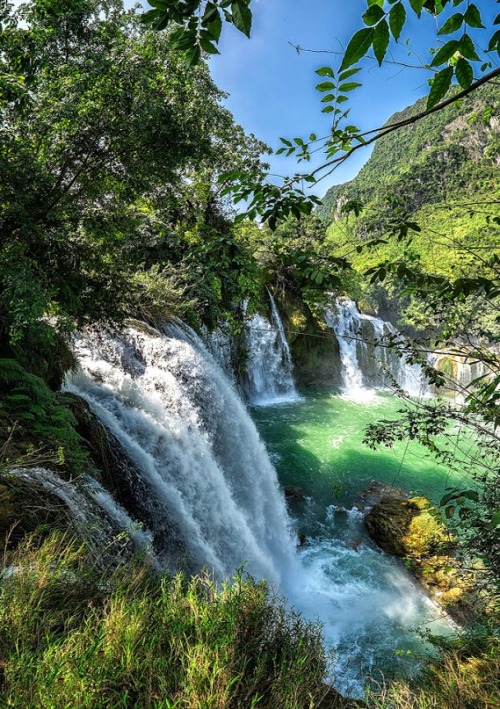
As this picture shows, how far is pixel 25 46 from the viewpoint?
4.64 meters

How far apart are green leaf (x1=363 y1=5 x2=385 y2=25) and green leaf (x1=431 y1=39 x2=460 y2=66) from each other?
0.19m

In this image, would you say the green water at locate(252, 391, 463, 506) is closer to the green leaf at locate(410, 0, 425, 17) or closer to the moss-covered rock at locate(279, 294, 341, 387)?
the moss-covered rock at locate(279, 294, 341, 387)

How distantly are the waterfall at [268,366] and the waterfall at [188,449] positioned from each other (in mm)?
7240

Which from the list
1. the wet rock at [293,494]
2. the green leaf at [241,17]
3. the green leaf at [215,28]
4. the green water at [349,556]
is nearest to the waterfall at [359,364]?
the green water at [349,556]

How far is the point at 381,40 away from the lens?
96 centimetres

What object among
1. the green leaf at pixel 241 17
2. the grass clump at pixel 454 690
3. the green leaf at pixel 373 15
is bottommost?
the grass clump at pixel 454 690

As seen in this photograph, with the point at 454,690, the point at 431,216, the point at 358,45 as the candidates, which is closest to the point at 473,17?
the point at 358,45

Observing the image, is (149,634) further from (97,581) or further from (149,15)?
(149,15)

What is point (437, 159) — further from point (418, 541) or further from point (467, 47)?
point (467, 47)

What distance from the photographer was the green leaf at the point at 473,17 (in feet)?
3.13

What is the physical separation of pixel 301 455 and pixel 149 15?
11.5m

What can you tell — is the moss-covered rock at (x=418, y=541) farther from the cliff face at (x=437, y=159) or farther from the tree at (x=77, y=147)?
the tree at (x=77, y=147)

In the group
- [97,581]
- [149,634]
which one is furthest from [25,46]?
[149,634]

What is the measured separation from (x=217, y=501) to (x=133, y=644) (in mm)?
4684
